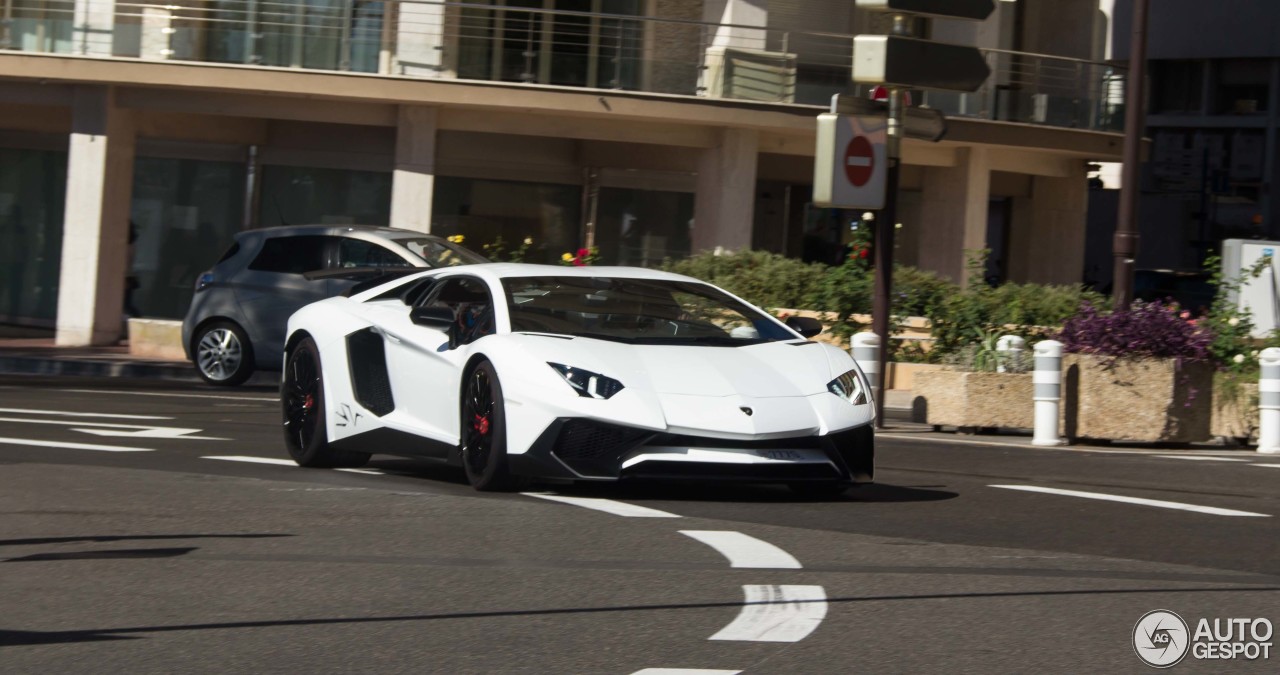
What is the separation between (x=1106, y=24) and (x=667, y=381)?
28281 mm

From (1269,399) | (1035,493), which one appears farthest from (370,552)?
(1269,399)

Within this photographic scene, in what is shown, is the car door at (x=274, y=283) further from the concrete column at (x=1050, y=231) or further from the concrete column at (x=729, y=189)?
the concrete column at (x=1050, y=231)

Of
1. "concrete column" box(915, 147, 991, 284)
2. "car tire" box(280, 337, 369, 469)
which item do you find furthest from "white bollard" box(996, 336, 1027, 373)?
"concrete column" box(915, 147, 991, 284)

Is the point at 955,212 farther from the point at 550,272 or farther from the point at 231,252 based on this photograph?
the point at 550,272

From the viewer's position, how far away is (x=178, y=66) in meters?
28.4

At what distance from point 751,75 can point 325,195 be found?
7243 mm

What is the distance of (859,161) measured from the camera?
15.3 m

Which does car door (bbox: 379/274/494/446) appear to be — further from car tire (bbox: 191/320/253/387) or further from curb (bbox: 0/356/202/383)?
curb (bbox: 0/356/202/383)

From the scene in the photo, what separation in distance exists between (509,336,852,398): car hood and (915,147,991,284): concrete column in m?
22.3

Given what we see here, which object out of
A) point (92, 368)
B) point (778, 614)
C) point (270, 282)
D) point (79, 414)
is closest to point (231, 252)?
point (270, 282)

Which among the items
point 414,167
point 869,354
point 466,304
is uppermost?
point 414,167

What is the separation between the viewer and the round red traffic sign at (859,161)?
1526cm

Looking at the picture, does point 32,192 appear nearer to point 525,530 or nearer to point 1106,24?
point 1106,24

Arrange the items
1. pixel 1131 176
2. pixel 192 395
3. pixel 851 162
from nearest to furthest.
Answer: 1. pixel 851 162
2. pixel 1131 176
3. pixel 192 395
